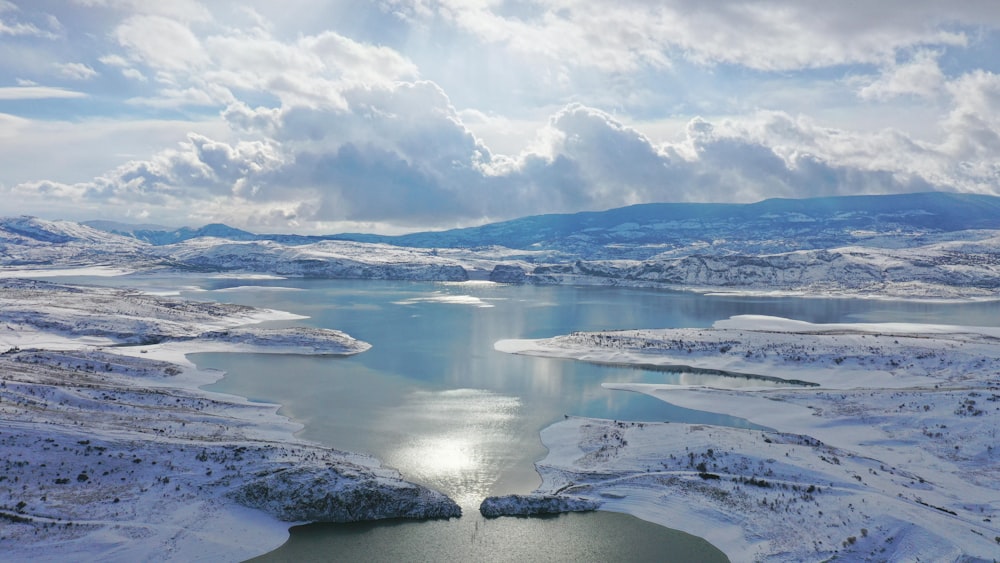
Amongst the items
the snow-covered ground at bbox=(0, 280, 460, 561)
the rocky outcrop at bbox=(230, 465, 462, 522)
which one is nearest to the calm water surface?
the rocky outcrop at bbox=(230, 465, 462, 522)

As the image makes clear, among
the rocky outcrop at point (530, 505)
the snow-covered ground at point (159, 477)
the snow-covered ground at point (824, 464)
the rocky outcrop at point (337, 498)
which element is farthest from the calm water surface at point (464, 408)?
the snow-covered ground at point (824, 464)

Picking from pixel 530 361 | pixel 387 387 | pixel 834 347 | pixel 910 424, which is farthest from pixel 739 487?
pixel 834 347

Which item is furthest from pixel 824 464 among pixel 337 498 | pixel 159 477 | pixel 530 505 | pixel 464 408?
pixel 159 477

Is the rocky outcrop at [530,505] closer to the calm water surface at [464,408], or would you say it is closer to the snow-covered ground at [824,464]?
the calm water surface at [464,408]

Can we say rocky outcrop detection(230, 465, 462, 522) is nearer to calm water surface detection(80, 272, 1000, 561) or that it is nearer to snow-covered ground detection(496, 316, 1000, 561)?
calm water surface detection(80, 272, 1000, 561)

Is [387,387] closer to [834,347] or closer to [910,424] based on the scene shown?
[910,424]
